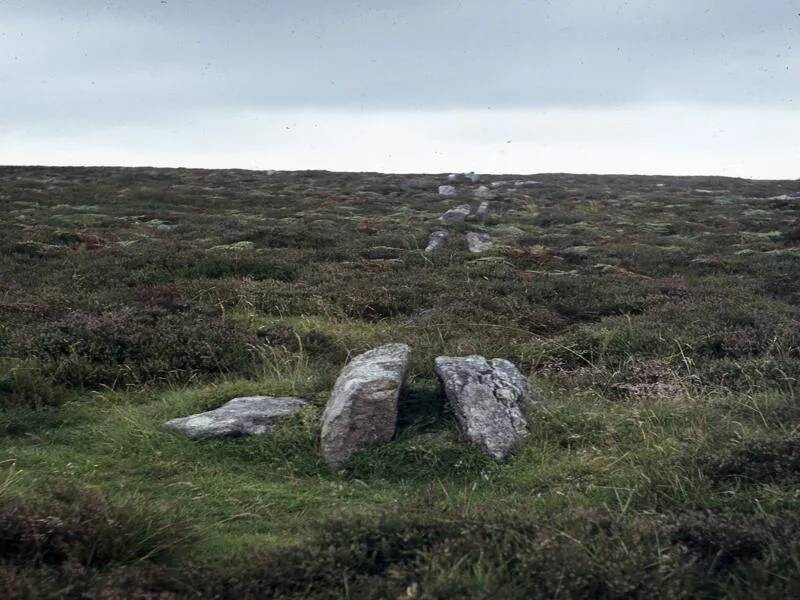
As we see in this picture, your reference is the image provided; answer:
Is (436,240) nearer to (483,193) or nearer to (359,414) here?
(359,414)

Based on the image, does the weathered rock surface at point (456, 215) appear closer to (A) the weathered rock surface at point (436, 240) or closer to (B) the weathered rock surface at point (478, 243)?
(A) the weathered rock surface at point (436, 240)

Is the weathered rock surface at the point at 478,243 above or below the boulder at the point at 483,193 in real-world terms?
below

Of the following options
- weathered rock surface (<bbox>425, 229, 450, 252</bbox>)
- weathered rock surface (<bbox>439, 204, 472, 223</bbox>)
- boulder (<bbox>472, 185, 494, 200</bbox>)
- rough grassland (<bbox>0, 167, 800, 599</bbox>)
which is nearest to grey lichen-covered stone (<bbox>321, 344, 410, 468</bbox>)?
rough grassland (<bbox>0, 167, 800, 599</bbox>)

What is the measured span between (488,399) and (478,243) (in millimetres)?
14120

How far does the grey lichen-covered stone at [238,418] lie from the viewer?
262 inches

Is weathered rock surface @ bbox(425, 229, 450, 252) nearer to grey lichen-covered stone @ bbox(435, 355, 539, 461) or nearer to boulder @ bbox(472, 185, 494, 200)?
grey lichen-covered stone @ bbox(435, 355, 539, 461)

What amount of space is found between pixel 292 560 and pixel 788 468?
328cm

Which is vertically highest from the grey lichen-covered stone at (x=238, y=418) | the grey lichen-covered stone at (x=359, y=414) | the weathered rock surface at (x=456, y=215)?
the weathered rock surface at (x=456, y=215)

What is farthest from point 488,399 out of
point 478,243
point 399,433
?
point 478,243

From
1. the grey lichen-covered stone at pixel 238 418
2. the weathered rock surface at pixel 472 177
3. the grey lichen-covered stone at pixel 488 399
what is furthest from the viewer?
the weathered rock surface at pixel 472 177

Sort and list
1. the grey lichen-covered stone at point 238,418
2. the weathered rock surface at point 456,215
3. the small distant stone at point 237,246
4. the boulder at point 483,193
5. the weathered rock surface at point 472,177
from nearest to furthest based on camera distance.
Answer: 1. the grey lichen-covered stone at point 238,418
2. the small distant stone at point 237,246
3. the weathered rock surface at point 456,215
4. the boulder at point 483,193
5. the weathered rock surface at point 472,177

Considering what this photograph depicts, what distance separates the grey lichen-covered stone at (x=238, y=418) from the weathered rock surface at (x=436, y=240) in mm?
11861

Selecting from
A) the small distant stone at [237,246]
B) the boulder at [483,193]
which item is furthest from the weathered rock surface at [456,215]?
the small distant stone at [237,246]

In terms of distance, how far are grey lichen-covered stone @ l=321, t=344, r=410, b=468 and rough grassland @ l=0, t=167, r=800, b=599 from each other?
216 mm
